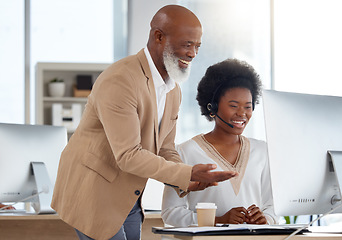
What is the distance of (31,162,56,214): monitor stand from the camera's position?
2895 millimetres

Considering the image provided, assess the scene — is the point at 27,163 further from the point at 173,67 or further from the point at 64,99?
the point at 64,99

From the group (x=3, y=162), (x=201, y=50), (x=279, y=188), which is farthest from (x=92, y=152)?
(x=201, y=50)

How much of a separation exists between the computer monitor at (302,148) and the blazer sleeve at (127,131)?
12.2 inches

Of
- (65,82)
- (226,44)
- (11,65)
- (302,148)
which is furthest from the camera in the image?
(226,44)

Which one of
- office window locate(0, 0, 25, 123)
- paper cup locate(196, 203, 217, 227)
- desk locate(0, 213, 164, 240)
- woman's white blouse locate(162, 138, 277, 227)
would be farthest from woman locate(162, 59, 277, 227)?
office window locate(0, 0, 25, 123)

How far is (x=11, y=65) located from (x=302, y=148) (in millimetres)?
4550

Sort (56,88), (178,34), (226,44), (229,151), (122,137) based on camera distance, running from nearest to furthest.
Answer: (122,137) < (178,34) < (229,151) < (56,88) < (226,44)

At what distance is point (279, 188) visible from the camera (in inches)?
65.3

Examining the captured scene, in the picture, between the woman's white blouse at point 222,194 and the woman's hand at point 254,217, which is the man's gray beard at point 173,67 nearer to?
the woman's white blouse at point 222,194

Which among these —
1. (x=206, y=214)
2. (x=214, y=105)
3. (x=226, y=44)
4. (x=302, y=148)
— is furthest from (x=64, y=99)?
(x=302, y=148)

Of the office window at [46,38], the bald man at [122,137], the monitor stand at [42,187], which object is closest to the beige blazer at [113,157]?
the bald man at [122,137]

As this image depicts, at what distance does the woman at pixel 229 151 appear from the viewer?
224cm

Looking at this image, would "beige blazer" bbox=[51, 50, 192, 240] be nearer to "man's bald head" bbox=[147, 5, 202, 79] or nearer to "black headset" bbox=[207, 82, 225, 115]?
"man's bald head" bbox=[147, 5, 202, 79]

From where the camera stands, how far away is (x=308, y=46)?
5.79 metres
